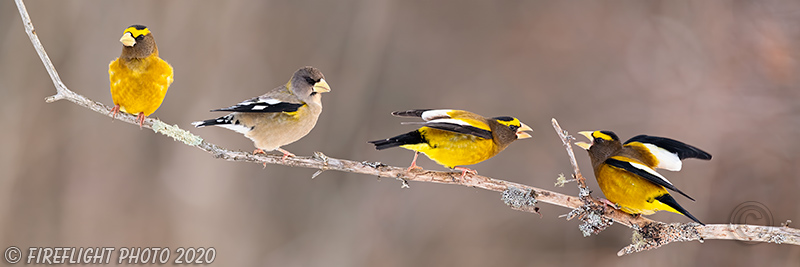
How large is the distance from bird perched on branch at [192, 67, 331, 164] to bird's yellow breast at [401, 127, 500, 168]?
0.23 m

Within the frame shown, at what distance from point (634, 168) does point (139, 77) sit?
0.98 metres

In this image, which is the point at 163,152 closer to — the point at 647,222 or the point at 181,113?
the point at 181,113

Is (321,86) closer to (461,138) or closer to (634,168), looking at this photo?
(461,138)

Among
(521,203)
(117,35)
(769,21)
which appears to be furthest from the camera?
(769,21)

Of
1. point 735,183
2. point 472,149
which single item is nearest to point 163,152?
point 472,149

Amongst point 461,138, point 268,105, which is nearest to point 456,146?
point 461,138

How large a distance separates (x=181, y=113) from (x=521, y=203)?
152cm

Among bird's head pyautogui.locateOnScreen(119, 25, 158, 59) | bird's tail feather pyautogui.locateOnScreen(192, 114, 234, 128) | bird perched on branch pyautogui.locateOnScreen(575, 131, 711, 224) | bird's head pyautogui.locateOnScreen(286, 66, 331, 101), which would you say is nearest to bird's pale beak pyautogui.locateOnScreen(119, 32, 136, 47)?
bird's head pyautogui.locateOnScreen(119, 25, 158, 59)

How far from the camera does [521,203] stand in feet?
4.04

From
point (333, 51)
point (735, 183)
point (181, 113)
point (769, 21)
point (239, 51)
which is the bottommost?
point (181, 113)

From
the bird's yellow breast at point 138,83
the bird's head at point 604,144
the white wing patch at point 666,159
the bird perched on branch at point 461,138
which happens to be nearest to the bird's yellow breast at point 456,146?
the bird perched on branch at point 461,138

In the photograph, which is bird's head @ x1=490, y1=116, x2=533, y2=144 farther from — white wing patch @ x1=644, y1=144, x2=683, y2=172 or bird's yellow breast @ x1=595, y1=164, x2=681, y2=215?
white wing patch @ x1=644, y1=144, x2=683, y2=172

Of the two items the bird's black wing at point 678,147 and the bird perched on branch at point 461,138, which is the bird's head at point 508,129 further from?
the bird's black wing at point 678,147

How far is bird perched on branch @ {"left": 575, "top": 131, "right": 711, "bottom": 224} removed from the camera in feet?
3.83
